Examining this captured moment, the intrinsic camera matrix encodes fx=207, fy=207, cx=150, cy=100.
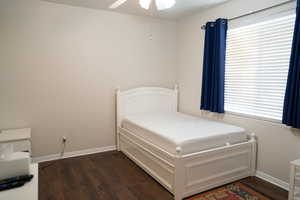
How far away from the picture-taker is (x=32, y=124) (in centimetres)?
329

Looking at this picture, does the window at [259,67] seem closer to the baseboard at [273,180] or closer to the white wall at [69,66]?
the baseboard at [273,180]

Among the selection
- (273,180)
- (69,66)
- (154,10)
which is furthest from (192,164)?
(154,10)

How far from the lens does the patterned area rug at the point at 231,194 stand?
237 cm

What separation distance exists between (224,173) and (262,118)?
0.92m

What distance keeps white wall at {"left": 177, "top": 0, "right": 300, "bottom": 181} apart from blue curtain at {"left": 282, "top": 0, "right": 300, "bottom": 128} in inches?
8.5

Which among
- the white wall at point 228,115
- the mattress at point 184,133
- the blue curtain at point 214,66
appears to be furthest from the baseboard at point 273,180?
the blue curtain at point 214,66

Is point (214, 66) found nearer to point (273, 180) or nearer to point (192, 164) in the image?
point (192, 164)

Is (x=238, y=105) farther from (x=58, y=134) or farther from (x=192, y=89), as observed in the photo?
(x=58, y=134)

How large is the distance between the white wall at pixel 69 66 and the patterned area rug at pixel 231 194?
211 centimetres

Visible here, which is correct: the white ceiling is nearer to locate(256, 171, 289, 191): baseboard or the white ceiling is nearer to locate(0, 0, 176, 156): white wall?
locate(0, 0, 176, 156): white wall

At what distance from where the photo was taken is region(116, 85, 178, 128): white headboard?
12.6 feet

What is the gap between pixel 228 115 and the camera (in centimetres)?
330

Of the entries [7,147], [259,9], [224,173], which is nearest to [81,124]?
[7,147]

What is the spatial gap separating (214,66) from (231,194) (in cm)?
189
